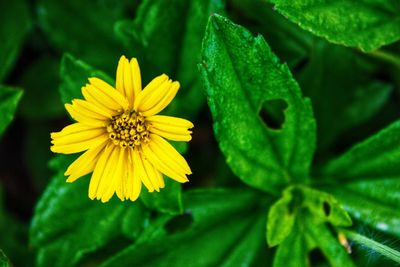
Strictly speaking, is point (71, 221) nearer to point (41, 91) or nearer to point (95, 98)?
point (95, 98)

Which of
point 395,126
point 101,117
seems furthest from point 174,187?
point 395,126

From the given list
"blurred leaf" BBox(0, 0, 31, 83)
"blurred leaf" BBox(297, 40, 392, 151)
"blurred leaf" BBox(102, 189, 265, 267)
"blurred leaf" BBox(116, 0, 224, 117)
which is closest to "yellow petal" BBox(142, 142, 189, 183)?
"blurred leaf" BBox(102, 189, 265, 267)

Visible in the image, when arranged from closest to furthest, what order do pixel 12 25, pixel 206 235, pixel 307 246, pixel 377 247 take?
pixel 377 247 → pixel 307 246 → pixel 206 235 → pixel 12 25

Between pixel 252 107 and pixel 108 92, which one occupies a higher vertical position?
pixel 108 92

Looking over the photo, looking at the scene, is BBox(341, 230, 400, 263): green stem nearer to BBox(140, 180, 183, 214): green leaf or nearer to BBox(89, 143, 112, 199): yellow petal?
BBox(140, 180, 183, 214): green leaf

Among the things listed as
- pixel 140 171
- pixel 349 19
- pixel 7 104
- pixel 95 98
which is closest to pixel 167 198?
pixel 140 171

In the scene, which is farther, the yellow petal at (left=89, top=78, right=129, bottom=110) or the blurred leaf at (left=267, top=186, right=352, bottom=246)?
the blurred leaf at (left=267, top=186, right=352, bottom=246)
